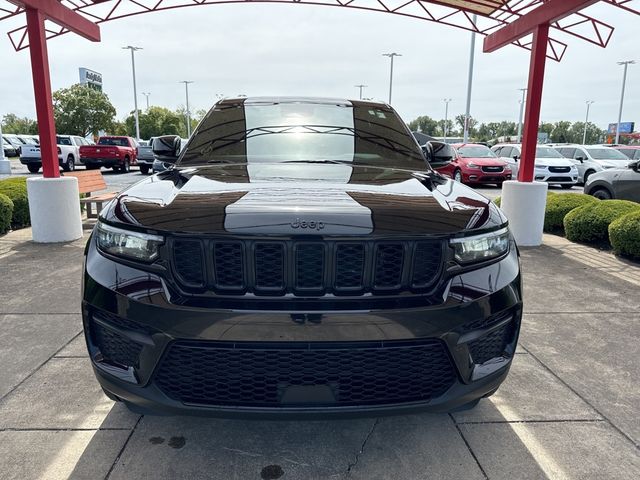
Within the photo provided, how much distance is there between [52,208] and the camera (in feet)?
22.5

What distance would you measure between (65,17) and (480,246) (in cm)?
765

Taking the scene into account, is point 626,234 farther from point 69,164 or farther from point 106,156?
point 69,164

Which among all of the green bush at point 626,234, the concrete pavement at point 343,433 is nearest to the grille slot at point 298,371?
the concrete pavement at point 343,433

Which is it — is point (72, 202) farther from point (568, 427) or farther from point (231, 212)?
point (568, 427)

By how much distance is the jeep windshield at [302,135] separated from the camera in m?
3.14

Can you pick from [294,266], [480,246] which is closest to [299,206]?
[294,266]

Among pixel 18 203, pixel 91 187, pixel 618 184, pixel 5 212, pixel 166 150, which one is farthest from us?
pixel 91 187

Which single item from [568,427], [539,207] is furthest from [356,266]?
[539,207]

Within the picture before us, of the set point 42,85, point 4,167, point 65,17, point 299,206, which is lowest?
point 4,167

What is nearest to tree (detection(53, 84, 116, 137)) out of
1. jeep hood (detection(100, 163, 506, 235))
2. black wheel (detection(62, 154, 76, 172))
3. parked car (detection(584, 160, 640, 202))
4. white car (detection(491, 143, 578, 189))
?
black wheel (detection(62, 154, 76, 172))

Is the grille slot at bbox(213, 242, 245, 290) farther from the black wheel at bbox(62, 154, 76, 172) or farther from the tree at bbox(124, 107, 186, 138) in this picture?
the tree at bbox(124, 107, 186, 138)

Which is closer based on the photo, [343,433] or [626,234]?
[343,433]

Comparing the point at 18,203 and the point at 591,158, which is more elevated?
the point at 591,158

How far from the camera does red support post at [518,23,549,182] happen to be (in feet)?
23.8
